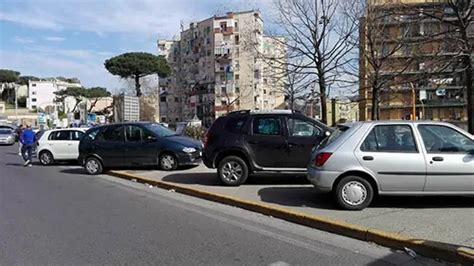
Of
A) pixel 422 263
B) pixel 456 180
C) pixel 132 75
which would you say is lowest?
pixel 422 263

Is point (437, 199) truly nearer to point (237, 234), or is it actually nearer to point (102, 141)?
point (237, 234)

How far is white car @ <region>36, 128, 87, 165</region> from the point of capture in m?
19.3

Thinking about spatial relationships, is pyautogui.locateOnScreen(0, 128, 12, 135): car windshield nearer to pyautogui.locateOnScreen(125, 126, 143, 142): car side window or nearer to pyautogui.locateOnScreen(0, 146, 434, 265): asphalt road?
pyautogui.locateOnScreen(125, 126, 143, 142): car side window

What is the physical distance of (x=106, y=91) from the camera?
11500 cm

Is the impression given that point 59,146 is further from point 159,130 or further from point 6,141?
point 6,141

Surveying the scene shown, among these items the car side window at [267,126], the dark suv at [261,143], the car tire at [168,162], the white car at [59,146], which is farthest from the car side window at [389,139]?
the white car at [59,146]

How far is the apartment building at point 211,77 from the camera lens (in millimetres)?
90000

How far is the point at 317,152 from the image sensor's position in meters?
8.26

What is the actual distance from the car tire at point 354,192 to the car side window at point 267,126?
10.1 ft

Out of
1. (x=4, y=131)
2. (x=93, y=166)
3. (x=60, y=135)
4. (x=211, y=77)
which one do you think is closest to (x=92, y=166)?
Result: (x=93, y=166)

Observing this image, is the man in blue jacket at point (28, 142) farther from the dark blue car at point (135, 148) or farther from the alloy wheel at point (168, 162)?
the alloy wheel at point (168, 162)

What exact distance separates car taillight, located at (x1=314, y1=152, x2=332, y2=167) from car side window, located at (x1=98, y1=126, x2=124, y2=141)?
852 cm

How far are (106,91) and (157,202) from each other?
110 metres

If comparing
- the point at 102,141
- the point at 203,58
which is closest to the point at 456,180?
the point at 102,141
